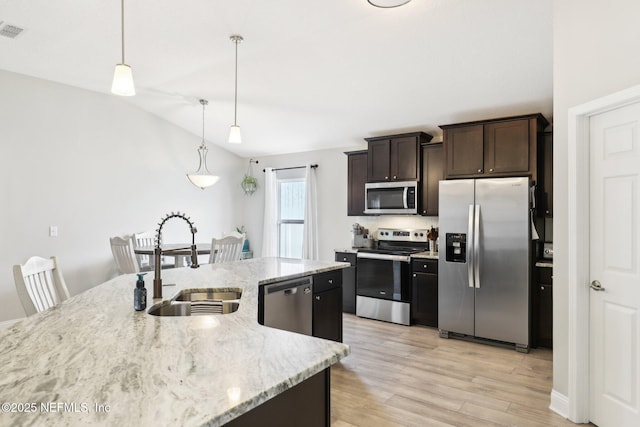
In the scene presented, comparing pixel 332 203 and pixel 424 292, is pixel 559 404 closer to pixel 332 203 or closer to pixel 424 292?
pixel 424 292

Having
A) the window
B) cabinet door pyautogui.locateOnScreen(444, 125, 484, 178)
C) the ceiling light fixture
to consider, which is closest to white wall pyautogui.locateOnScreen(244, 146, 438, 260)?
the window

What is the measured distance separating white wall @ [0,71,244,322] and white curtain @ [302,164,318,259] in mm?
1781

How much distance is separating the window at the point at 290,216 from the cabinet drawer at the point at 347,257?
1.31m

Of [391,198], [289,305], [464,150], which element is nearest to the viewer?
[289,305]

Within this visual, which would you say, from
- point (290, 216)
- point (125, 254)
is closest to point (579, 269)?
point (125, 254)

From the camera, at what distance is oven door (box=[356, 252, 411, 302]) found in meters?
4.92

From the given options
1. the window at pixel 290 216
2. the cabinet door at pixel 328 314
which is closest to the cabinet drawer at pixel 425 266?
the cabinet door at pixel 328 314

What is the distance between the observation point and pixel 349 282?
5.45 metres

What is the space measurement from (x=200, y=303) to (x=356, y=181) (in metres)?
3.75

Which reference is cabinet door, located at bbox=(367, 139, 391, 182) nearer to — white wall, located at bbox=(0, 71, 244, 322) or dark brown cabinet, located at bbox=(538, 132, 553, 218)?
dark brown cabinet, located at bbox=(538, 132, 553, 218)

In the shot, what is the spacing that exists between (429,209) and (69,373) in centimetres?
447

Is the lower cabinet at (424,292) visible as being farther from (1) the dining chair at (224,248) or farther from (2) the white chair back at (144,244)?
(2) the white chair back at (144,244)

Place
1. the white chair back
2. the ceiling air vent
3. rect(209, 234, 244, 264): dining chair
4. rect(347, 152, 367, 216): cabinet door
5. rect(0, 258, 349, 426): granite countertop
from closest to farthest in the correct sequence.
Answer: rect(0, 258, 349, 426): granite countertop
the ceiling air vent
rect(209, 234, 244, 264): dining chair
the white chair back
rect(347, 152, 367, 216): cabinet door

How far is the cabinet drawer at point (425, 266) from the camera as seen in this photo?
469 cm
